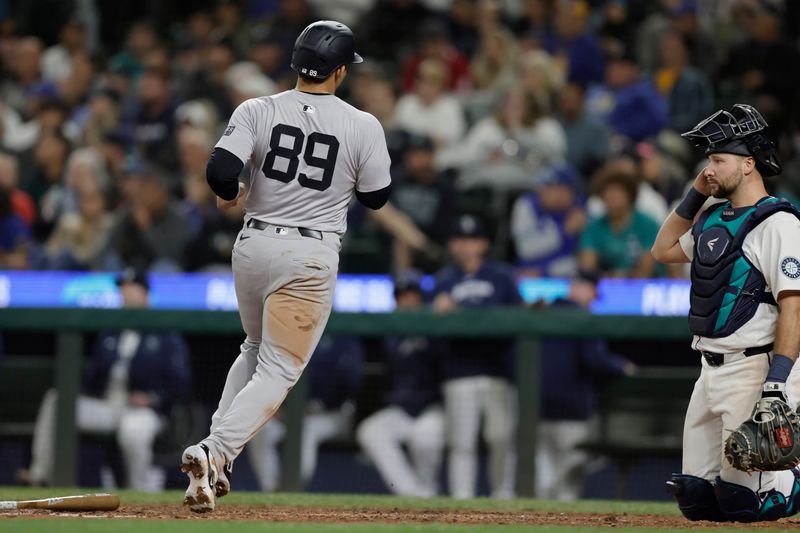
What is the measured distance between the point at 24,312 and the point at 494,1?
243 inches

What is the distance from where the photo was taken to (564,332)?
870 centimetres

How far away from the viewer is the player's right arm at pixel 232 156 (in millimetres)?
5586

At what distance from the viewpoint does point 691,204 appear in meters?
5.88

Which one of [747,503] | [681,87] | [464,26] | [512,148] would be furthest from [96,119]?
[747,503]

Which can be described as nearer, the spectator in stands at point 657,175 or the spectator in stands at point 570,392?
the spectator in stands at point 570,392

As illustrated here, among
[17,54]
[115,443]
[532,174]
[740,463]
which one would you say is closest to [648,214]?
[532,174]

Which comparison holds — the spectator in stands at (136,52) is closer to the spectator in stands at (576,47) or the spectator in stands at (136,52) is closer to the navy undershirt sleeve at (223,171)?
the spectator in stands at (576,47)

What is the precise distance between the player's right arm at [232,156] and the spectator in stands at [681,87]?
6842 mm

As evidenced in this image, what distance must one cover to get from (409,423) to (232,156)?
3.56 m

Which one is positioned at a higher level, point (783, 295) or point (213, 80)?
point (213, 80)

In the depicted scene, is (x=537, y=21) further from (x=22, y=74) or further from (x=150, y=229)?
(x=22, y=74)

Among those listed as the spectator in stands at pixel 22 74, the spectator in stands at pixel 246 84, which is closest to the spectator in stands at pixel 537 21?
the spectator in stands at pixel 246 84

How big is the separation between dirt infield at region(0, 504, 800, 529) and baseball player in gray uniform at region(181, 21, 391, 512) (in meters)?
0.26

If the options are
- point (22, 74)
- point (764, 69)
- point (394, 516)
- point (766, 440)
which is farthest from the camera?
point (22, 74)
